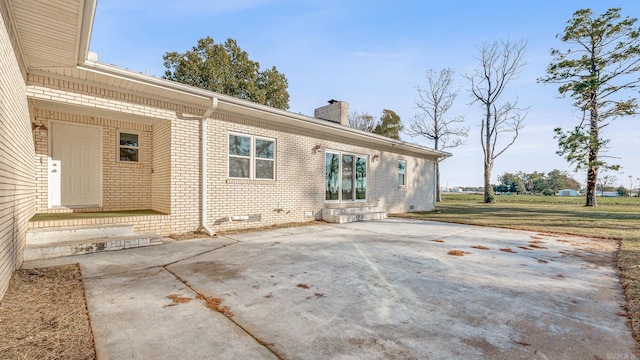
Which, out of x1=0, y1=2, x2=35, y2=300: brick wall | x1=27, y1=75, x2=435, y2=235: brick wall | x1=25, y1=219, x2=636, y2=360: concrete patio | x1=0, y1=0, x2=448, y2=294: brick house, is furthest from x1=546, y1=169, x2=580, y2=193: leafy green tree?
x1=0, y1=2, x2=35, y2=300: brick wall

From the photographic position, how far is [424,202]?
15031mm

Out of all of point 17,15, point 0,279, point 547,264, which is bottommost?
point 547,264

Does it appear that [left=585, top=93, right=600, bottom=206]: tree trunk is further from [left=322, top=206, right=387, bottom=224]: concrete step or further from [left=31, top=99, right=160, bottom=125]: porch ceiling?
[left=31, top=99, right=160, bottom=125]: porch ceiling

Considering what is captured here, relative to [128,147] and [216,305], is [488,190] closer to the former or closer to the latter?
[128,147]

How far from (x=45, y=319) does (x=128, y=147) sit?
233 inches

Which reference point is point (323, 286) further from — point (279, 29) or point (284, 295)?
point (279, 29)

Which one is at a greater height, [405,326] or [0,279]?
[0,279]

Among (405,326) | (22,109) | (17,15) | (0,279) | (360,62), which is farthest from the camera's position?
(360,62)

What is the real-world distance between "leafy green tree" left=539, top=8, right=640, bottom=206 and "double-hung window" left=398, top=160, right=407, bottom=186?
29.1 ft

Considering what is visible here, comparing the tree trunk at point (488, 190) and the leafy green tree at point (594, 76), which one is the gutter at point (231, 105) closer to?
the leafy green tree at point (594, 76)

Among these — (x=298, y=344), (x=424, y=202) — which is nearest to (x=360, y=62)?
(x=424, y=202)

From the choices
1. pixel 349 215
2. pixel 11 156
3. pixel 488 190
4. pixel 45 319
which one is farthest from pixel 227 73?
pixel 488 190

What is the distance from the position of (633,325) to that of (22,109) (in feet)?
25.6

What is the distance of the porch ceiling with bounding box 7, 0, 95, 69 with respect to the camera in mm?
3029
